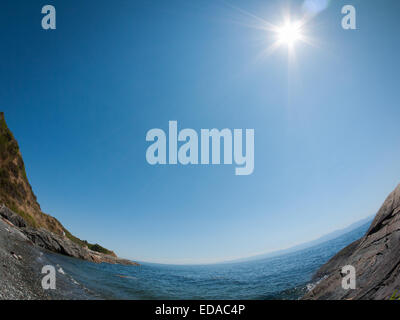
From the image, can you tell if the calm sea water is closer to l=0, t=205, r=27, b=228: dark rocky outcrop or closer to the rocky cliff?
the rocky cliff

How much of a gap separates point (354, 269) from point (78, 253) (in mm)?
45668

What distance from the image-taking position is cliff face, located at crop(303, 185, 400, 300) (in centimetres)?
604

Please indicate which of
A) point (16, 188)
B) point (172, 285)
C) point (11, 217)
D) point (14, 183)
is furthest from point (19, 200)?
point (172, 285)

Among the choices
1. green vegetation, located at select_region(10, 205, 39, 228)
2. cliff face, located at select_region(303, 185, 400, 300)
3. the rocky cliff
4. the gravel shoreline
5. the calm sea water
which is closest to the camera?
cliff face, located at select_region(303, 185, 400, 300)

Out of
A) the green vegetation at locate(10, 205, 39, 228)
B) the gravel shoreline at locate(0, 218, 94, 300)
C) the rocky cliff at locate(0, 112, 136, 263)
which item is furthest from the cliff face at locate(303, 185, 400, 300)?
the green vegetation at locate(10, 205, 39, 228)

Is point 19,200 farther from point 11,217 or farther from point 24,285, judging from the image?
point 24,285

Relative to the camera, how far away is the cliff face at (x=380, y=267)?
6043 mm

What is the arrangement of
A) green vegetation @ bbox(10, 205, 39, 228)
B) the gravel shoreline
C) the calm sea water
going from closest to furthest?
the gravel shoreline < the calm sea water < green vegetation @ bbox(10, 205, 39, 228)

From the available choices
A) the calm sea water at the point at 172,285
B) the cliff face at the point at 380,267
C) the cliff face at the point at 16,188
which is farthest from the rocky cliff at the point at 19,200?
the cliff face at the point at 380,267

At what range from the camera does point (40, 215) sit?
3762 centimetres

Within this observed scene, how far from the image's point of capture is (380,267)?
6.84 m

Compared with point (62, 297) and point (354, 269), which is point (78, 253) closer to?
point (62, 297)
